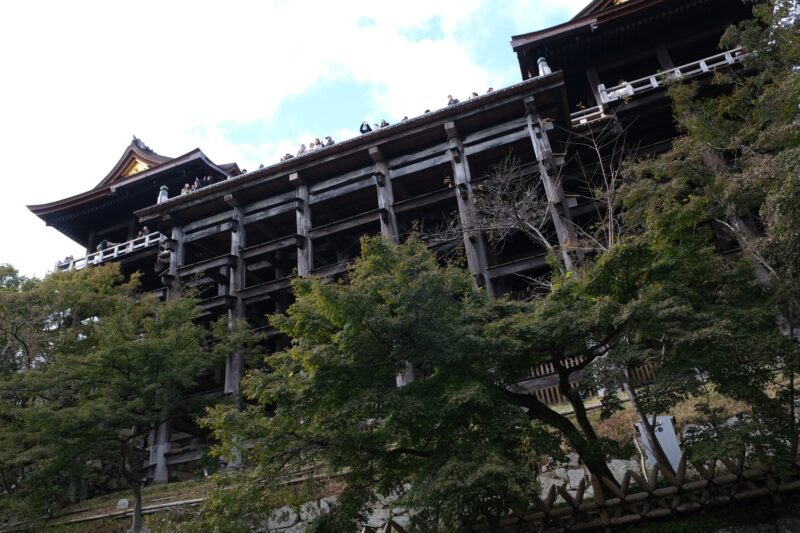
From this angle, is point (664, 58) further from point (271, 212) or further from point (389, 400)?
point (389, 400)

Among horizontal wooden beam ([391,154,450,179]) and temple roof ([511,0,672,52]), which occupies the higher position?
temple roof ([511,0,672,52])

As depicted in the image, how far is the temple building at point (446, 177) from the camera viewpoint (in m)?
17.3

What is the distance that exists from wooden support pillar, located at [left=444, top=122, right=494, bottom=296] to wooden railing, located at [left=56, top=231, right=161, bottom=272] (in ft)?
43.8

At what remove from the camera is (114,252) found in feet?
78.0

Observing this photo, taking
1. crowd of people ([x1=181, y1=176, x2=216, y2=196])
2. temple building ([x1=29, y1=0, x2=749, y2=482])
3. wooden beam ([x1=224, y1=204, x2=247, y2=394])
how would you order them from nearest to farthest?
wooden beam ([x1=224, y1=204, x2=247, y2=394])
temple building ([x1=29, y1=0, x2=749, y2=482])
crowd of people ([x1=181, y1=176, x2=216, y2=196])

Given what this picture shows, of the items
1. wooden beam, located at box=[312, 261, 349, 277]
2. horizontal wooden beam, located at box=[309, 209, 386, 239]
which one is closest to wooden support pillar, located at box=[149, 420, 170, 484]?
wooden beam, located at box=[312, 261, 349, 277]

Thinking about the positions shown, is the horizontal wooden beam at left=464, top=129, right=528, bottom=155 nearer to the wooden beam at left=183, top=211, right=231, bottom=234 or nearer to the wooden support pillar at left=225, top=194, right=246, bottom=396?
the wooden support pillar at left=225, top=194, right=246, bottom=396

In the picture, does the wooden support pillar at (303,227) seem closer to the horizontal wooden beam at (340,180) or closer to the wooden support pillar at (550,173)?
the horizontal wooden beam at (340,180)

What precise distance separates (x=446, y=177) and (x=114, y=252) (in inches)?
593

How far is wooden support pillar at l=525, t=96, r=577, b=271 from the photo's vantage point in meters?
15.4

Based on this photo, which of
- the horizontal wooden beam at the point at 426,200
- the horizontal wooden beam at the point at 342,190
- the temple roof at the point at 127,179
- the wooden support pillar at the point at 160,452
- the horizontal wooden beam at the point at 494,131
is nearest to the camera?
the wooden support pillar at the point at 160,452

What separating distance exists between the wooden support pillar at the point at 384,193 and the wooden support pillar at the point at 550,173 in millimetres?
→ 4916

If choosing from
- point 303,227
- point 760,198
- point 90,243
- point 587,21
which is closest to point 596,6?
point 587,21

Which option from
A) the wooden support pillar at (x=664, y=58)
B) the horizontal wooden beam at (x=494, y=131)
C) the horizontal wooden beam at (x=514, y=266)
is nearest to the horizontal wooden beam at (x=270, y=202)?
the horizontal wooden beam at (x=494, y=131)
